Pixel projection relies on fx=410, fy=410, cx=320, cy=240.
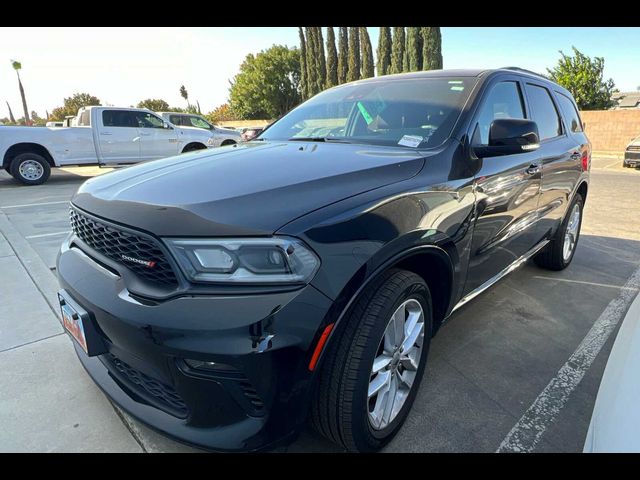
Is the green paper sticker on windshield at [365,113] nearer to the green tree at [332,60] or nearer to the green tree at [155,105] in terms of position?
the green tree at [332,60]

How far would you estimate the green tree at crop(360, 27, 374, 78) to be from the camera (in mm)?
31484

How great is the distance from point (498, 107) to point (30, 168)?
11.1 m

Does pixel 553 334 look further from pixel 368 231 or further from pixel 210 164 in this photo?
pixel 210 164

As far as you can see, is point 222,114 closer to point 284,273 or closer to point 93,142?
point 93,142

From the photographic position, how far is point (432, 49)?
85.8 ft

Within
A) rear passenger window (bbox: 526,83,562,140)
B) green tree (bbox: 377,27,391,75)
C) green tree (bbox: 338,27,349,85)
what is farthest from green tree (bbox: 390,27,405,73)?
rear passenger window (bbox: 526,83,562,140)

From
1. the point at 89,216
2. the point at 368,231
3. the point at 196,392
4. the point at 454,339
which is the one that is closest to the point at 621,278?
the point at 454,339

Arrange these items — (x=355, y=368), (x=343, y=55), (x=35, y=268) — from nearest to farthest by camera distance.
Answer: (x=355, y=368)
(x=35, y=268)
(x=343, y=55)

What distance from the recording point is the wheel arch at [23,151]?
32.1 feet

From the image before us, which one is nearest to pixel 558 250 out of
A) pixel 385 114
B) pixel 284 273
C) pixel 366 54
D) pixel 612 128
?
pixel 385 114

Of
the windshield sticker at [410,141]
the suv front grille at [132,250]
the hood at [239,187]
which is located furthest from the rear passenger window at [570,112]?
the suv front grille at [132,250]

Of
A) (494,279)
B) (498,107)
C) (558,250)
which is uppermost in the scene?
(498,107)

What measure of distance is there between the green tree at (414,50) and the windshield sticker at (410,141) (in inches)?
1072

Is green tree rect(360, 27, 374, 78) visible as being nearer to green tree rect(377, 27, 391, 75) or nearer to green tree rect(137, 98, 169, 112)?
green tree rect(377, 27, 391, 75)
